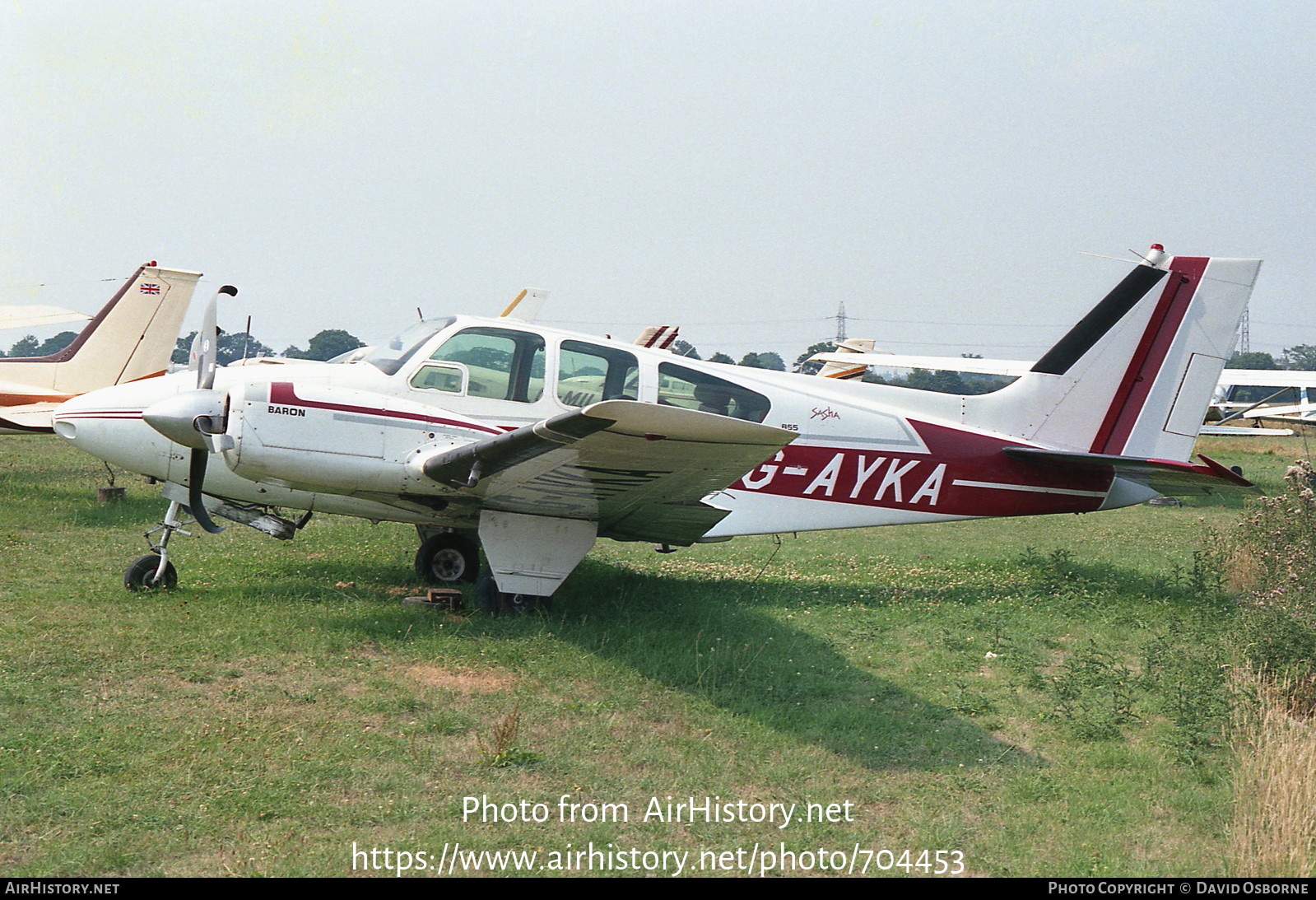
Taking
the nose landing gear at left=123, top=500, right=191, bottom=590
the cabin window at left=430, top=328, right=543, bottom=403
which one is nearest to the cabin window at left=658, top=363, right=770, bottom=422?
the cabin window at left=430, top=328, right=543, bottom=403

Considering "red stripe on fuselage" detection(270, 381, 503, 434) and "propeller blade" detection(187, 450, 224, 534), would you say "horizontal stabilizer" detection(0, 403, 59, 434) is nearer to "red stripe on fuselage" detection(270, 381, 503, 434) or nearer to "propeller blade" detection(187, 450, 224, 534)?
"propeller blade" detection(187, 450, 224, 534)

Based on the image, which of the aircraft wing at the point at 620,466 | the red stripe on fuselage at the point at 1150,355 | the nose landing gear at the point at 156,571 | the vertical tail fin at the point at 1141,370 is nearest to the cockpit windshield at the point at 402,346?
the aircraft wing at the point at 620,466

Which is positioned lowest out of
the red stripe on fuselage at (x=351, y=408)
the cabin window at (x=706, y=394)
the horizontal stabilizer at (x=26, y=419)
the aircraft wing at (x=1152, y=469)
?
the horizontal stabilizer at (x=26, y=419)

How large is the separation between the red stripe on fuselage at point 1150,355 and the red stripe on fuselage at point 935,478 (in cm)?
43

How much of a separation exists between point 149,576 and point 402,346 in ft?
9.84

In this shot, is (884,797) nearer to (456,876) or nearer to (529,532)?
(456,876)

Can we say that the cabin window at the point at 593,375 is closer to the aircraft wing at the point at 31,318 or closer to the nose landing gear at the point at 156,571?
the nose landing gear at the point at 156,571

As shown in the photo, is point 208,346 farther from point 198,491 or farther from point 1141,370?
point 1141,370

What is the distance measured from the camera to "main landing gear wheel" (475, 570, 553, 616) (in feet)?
25.8

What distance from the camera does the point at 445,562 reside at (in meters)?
9.28

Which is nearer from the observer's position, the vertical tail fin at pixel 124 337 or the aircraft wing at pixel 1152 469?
the aircraft wing at pixel 1152 469

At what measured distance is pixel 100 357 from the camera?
1498cm

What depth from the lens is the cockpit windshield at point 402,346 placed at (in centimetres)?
796

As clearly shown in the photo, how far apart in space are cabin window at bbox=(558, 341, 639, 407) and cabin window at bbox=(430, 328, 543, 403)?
22 cm
